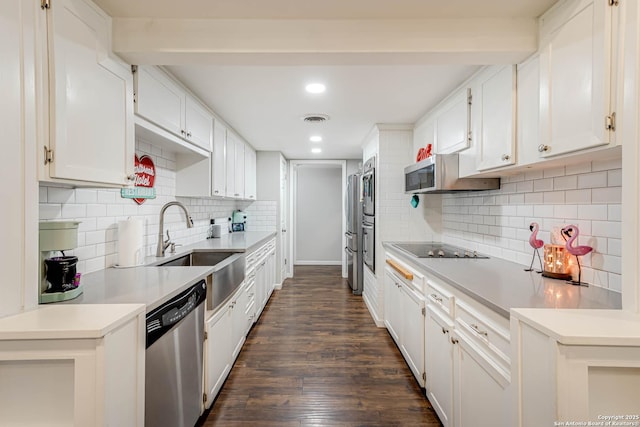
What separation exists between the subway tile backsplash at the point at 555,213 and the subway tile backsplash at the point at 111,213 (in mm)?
2642

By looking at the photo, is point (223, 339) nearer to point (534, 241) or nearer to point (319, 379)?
point (319, 379)

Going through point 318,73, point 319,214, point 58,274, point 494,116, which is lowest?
point 58,274

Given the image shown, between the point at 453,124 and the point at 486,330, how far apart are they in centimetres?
163

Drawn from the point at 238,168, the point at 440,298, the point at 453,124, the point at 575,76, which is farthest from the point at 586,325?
the point at 238,168

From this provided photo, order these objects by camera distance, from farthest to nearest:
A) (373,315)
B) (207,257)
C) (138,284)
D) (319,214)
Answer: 1. (319,214)
2. (373,315)
3. (207,257)
4. (138,284)

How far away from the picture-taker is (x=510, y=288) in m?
1.40

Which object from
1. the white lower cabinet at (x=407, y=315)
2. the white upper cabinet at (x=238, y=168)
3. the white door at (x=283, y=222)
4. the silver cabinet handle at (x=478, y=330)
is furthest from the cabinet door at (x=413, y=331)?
the white door at (x=283, y=222)

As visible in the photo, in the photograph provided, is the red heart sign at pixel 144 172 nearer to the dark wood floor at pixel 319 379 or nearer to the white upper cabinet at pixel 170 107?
the white upper cabinet at pixel 170 107

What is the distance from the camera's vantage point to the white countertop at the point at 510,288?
46.3 inches

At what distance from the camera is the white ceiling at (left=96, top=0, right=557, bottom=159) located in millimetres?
1348

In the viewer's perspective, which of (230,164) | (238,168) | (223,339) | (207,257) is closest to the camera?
(223,339)

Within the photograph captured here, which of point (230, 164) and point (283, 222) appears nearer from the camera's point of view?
point (230, 164)

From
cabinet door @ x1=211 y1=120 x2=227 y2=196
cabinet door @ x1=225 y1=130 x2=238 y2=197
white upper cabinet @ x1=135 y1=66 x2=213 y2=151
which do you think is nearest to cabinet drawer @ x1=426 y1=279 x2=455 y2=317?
white upper cabinet @ x1=135 y1=66 x2=213 y2=151

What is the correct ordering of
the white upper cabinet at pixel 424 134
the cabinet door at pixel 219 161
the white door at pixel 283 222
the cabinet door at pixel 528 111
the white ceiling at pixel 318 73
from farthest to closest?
the white door at pixel 283 222 → the cabinet door at pixel 219 161 → the white upper cabinet at pixel 424 134 → the cabinet door at pixel 528 111 → the white ceiling at pixel 318 73
